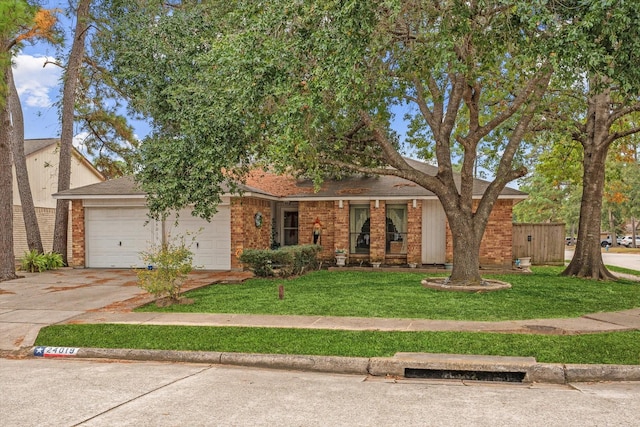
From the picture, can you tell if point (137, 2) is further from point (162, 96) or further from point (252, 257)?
point (252, 257)

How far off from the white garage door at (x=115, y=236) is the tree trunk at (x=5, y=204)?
10.6 ft

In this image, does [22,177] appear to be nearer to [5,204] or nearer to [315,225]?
[5,204]

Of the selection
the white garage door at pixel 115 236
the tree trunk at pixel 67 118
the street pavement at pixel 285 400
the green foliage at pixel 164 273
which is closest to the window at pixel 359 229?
the white garage door at pixel 115 236

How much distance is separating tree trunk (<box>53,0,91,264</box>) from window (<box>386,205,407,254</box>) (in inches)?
494

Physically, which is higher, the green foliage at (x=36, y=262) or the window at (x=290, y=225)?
the window at (x=290, y=225)

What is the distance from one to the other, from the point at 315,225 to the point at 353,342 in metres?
12.7

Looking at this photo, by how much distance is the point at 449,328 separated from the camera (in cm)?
865

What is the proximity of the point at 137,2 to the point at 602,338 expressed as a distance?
16.3 m

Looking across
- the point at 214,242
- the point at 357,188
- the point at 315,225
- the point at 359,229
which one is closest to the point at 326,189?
the point at 357,188

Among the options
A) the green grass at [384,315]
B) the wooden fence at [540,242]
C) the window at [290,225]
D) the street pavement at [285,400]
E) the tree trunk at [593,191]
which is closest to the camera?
the street pavement at [285,400]

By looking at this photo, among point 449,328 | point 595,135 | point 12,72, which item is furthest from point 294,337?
point 12,72

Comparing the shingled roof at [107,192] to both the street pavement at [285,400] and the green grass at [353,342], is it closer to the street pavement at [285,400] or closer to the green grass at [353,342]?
the green grass at [353,342]

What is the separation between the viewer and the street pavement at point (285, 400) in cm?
488

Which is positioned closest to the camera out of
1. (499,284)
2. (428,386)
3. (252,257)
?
(428,386)
